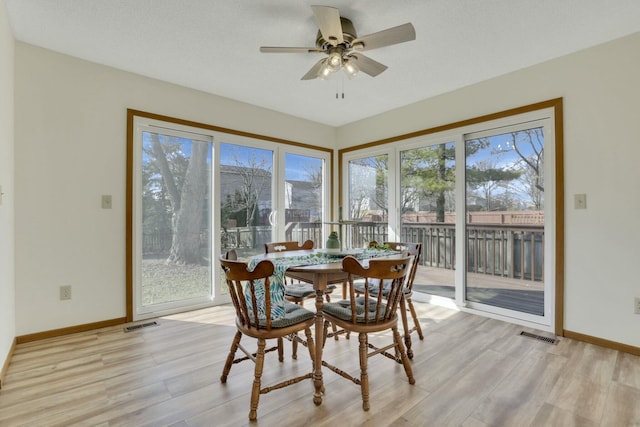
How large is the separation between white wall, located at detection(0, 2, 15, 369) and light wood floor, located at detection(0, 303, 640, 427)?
1.09 feet

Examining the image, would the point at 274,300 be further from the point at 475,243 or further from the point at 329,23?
the point at 475,243

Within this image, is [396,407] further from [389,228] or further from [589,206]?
[389,228]

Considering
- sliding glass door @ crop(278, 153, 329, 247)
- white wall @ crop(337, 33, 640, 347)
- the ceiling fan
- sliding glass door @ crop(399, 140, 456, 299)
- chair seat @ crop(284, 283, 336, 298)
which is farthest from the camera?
sliding glass door @ crop(278, 153, 329, 247)

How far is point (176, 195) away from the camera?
11.1 ft

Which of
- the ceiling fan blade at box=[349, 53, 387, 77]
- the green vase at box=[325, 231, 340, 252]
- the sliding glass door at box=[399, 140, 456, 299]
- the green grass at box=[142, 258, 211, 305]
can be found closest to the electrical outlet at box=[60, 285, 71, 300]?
the green grass at box=[142, 258, 211, 305]

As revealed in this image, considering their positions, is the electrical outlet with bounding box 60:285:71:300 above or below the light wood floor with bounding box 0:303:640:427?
above

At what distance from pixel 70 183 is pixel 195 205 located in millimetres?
1131

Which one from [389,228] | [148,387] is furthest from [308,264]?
[389,228]

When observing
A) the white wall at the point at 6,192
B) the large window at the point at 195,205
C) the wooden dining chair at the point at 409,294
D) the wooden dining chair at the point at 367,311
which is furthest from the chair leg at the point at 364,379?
the large window at the point at 195,205

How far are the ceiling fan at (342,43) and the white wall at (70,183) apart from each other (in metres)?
1.80

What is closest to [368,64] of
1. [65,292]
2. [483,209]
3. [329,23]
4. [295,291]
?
[329,23]

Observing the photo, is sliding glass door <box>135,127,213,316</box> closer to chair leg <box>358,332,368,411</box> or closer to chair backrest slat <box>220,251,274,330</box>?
chair backrest slat <box>220,251,274,330</box>

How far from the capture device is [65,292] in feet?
Answer: 8.91

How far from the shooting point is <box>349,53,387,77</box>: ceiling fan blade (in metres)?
2.28
